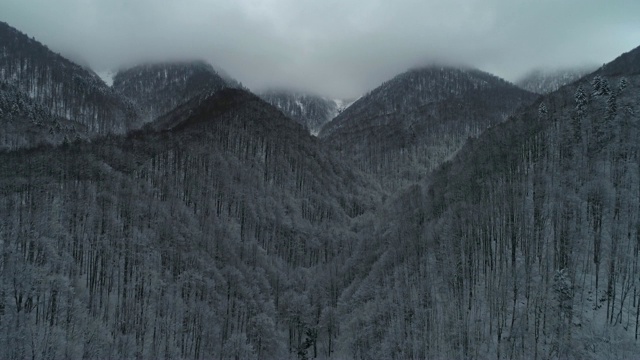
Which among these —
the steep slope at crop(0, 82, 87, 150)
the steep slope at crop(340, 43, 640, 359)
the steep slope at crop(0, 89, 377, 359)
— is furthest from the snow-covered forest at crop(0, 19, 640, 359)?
the steep slope at crop(0, 82, 87, 150)

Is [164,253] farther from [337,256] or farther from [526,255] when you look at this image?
[526,255]

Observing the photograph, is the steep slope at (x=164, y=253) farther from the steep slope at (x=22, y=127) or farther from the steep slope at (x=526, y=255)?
the steep slope at (x=22, y=127)

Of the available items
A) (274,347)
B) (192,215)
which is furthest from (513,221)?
(192,215)

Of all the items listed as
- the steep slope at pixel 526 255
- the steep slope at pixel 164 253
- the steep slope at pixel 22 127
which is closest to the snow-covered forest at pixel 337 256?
the steep slope at pixel 526 255

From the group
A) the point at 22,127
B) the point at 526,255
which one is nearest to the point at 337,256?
the point at 526,255

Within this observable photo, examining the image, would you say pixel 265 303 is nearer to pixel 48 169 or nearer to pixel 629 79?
pixel 48 169
